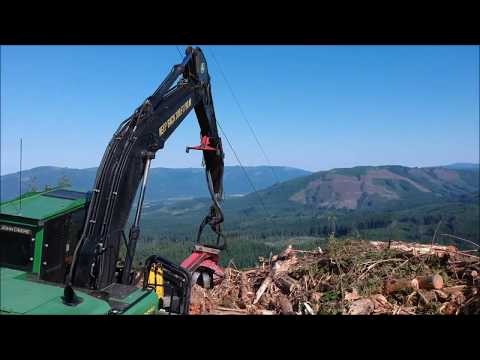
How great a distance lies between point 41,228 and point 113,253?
1.04m

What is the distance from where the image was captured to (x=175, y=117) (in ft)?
27.2

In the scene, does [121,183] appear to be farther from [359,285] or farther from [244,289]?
[359,285]

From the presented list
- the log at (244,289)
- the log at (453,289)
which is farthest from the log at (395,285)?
the log at (244,289)

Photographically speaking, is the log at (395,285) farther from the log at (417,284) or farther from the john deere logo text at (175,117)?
the john deere logo text at (175,117)

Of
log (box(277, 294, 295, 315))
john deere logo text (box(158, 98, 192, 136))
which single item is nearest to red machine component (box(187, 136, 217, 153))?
john deere logo text (box(158, 98, 192, 136))

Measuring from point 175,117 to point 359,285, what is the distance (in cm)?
447

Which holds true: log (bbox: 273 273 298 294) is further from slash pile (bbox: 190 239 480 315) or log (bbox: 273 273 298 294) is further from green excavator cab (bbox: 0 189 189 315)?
green excavator cab (bbox: 0 189 189 315)

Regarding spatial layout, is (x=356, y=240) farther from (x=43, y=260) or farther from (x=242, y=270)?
(x=43, y=260)

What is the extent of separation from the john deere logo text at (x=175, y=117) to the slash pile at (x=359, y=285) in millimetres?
3192

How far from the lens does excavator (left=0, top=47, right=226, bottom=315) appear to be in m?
5.15

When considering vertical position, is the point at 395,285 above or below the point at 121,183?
below

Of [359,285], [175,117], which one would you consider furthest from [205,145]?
[359,285]

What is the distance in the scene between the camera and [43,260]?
18.8 feet

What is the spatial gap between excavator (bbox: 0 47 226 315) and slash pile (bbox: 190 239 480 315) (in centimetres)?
173
